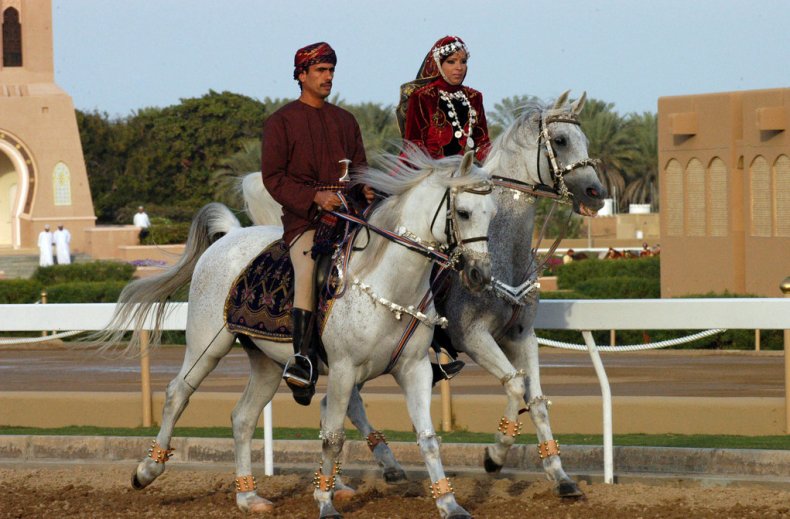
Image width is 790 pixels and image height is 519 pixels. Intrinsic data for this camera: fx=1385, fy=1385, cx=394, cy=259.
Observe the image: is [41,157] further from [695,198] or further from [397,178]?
[397,178]

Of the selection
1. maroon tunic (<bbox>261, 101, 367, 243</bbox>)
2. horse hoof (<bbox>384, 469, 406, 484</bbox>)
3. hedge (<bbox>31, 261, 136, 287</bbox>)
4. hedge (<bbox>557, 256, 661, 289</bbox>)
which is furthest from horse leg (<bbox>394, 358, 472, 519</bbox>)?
hedge (<bbox>31, 261, 136, 287</bbox>)

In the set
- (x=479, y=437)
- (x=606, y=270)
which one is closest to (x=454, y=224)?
(x=479, y=437)

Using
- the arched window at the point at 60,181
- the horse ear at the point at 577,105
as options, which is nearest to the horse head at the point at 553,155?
the horse ear at the point at 577,105

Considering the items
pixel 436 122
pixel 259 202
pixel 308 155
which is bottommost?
pixel 259 202

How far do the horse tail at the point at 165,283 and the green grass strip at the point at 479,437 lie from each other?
1770 millimetres

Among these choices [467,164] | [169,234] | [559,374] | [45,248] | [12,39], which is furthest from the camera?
[12,39]

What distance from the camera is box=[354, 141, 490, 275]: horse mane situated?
7.10 m

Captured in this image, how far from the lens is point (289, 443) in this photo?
10086mm

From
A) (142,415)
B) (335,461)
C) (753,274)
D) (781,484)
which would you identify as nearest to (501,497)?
(335,461)

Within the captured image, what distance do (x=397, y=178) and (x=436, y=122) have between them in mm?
1337

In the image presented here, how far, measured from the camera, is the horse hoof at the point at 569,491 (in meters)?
7.60

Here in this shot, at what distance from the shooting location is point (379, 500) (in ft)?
26.3

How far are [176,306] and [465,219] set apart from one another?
12.2 ft

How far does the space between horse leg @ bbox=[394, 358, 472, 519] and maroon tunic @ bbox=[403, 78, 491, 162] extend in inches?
71.7
